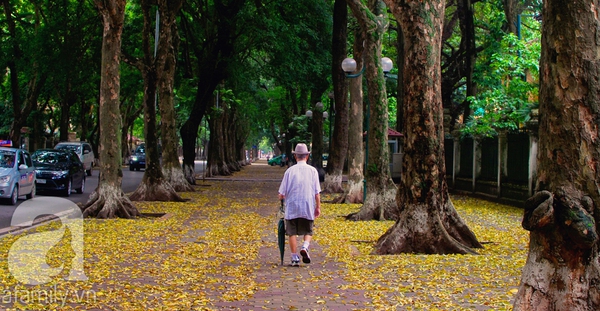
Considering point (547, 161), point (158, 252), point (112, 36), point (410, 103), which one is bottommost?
point (158, 252)

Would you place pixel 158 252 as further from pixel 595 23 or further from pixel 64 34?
pixel 64 34

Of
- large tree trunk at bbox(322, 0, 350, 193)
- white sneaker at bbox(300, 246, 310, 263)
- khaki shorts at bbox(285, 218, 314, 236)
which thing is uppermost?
large tree trunk at bbox(322, 0, 350, 193)

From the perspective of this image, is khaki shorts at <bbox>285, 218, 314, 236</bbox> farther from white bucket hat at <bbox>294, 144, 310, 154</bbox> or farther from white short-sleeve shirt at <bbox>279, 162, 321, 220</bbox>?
white bucket hat at <bbox>294, 144, 310, 154</bbox>

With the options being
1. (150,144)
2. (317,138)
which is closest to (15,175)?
(150,144)

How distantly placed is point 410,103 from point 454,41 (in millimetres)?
32202

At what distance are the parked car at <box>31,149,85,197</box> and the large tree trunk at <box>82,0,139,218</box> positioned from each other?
7.15 meters

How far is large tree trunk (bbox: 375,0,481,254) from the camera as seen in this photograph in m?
12.0

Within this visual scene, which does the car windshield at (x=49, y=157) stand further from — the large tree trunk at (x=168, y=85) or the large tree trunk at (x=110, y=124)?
the large tree trunk at (x=110, y=124)

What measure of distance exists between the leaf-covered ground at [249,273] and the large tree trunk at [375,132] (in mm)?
1437

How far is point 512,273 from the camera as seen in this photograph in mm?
9898

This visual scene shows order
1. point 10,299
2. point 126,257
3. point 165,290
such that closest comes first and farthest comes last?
1. point 10,299
2. point 165,290
3. point 126,257

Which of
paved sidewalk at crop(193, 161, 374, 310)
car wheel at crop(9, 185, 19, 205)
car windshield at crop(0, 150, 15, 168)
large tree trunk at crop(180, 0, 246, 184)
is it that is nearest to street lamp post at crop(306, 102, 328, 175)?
large tree trunk at crop(180, 0, 246, 184)

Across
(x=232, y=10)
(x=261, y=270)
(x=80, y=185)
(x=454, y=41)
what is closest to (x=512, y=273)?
(x=261, y=270)

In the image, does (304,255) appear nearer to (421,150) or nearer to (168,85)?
(421,150)
